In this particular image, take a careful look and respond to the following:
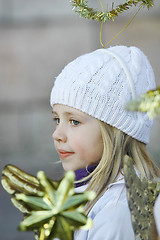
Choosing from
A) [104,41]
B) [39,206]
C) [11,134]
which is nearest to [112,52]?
[39,206]

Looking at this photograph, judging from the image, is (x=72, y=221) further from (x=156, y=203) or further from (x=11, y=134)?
(x=11, y=134)

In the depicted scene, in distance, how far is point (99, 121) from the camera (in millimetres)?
1306

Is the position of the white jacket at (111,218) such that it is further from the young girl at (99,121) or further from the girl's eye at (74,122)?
the girl's eye at (74,122)

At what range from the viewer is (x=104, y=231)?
1124 mm

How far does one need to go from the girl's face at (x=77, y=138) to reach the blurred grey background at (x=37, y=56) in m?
1.75

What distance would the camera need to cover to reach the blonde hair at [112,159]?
1300mm

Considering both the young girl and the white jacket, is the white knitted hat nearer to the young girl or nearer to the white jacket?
the young girl

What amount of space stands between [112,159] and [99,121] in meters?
0.11

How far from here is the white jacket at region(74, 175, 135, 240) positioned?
112cm

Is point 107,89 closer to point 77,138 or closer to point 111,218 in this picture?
point 77,138

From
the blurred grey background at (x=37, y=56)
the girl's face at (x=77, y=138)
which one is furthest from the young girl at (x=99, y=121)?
the blurred grey background at (x=37, y=56)

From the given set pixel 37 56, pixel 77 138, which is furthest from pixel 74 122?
pixel 37 56

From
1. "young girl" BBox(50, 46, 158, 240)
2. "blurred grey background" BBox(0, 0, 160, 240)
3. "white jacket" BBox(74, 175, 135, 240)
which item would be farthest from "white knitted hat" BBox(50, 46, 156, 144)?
"blurred grey background" BBox(0, 0, 160, 240)

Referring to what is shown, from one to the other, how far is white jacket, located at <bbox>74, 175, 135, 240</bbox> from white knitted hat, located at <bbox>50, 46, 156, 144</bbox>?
18cm
